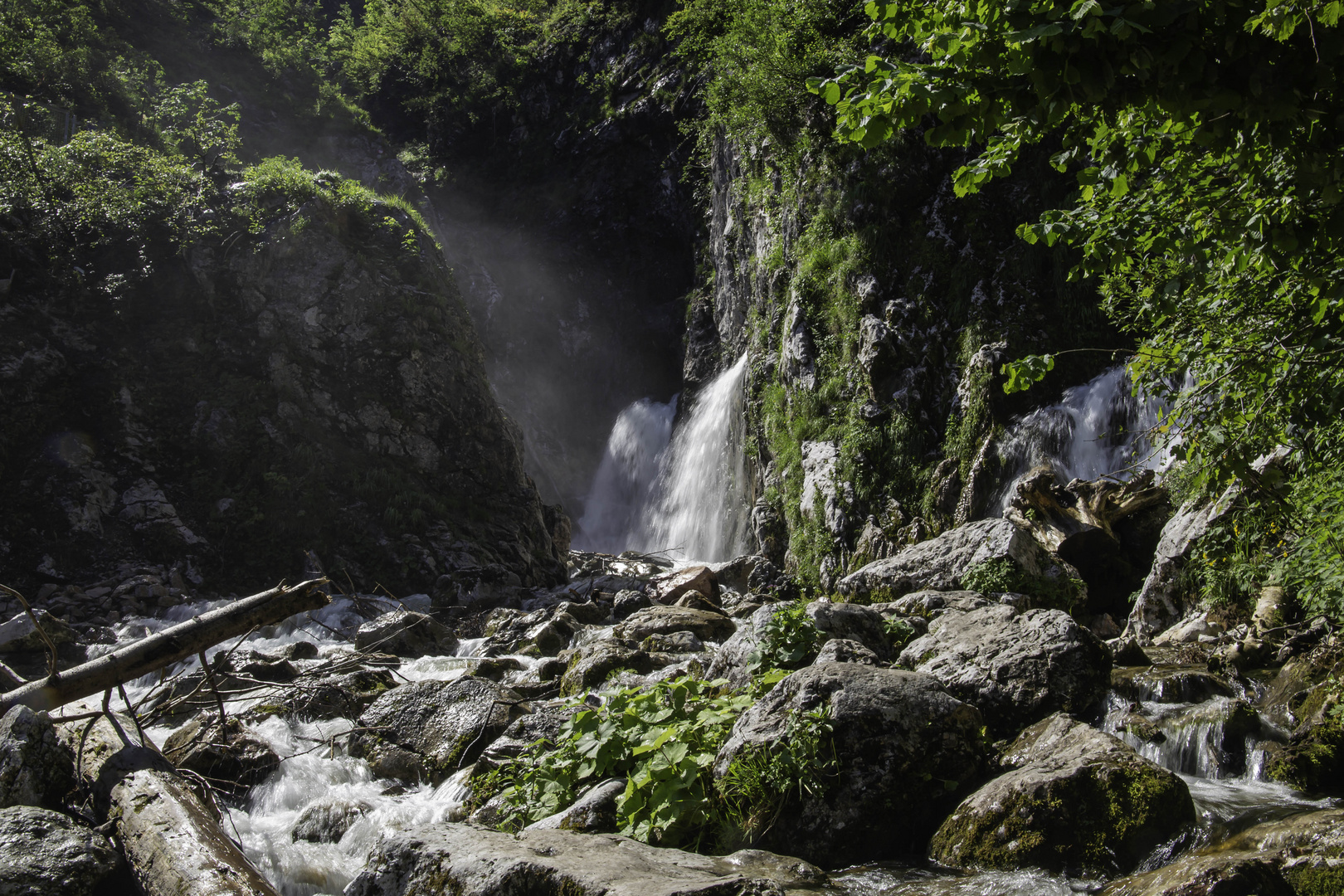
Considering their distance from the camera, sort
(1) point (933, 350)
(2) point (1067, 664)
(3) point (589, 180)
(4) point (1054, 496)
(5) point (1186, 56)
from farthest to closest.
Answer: (3) point (589, 180) < (1) point (933, 350) < (4) point (1054, 496) < (2) point (1067, 664) < (5) point (1186, 56)

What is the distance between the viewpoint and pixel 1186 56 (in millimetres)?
2441

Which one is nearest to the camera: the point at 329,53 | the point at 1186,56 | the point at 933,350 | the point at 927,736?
the point at 1186,56

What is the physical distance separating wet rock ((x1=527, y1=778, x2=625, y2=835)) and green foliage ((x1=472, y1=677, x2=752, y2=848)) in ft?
0.28

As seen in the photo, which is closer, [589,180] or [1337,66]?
[1337,66]

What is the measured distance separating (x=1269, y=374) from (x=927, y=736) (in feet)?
9.95

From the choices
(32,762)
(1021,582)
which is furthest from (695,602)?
(32,762)

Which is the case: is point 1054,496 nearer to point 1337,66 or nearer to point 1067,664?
point 1067,664

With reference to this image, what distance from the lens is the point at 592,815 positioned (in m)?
4.26

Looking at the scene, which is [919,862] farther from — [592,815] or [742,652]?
[742,652]

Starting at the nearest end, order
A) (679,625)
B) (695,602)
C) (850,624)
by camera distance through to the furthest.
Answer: (850,624)
(679,625)
(695,602)

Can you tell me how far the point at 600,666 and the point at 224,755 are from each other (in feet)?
11.5

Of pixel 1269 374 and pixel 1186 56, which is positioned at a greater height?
pixel 1186 56

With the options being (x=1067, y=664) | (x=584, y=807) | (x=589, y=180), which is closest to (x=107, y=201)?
(x=589, y=180)

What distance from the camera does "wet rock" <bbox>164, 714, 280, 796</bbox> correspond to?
6461mm
